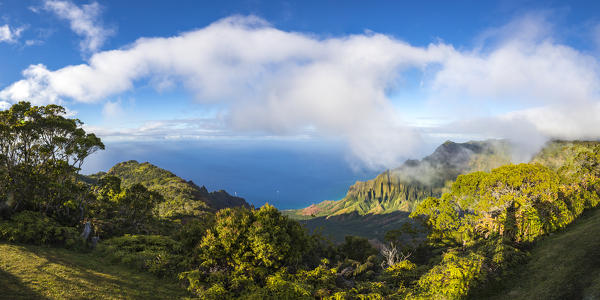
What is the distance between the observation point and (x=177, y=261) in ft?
65.3

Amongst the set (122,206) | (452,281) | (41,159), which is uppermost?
(41,159)

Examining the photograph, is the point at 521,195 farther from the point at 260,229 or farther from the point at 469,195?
the point at 260,229

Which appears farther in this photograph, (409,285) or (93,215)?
(93,215)

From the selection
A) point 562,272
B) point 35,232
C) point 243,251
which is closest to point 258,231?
point 243,251

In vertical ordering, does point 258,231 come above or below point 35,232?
below

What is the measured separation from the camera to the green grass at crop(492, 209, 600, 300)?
13570 mm

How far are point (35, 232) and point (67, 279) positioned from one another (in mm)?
9143

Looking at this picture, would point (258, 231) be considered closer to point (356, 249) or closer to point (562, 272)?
point (562, 272)

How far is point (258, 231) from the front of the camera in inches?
757

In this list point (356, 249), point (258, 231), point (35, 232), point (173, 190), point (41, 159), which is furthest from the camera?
point (173, 190)

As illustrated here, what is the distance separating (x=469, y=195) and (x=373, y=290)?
2593 centimetres

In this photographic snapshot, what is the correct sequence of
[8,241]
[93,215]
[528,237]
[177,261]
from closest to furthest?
[8,241], [177,261], [528,237], [93,215]

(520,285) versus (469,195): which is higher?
(469,195)

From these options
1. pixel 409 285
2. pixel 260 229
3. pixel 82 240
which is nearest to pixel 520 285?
pixel 409 285
